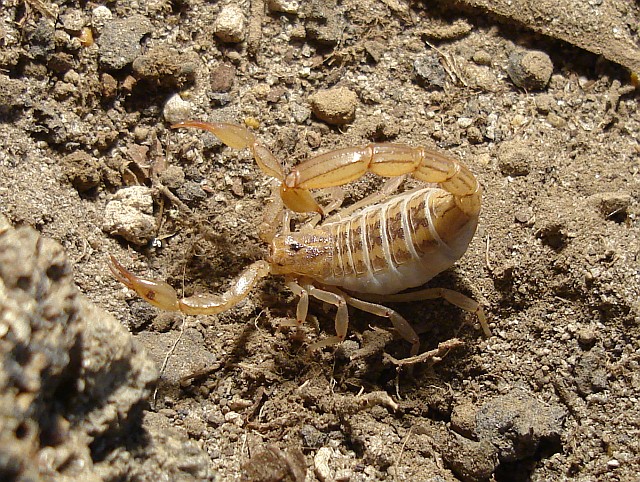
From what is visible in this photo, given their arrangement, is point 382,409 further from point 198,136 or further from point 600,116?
point 600,116

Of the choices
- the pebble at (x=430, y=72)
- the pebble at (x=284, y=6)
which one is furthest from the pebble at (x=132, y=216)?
the pebble at (x=430, y=72)

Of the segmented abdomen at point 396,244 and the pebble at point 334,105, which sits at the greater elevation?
the pebble at point 334,105

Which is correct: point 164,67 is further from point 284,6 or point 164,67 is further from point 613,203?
point 613,203

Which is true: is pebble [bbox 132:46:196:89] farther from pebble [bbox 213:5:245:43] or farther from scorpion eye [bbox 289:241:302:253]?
scorpion eye [bbox 289:241:302:253]

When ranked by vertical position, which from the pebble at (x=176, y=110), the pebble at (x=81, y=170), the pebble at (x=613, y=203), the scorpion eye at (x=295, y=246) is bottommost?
the scorpion eye at (x=295, y=246)

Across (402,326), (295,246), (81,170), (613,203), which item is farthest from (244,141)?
(613,203)

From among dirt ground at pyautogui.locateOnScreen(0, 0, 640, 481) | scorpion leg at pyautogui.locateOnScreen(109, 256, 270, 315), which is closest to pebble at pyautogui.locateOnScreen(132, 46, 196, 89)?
dirt ground at pyautogui.locateOnScreen(0, 0, 640, 481)

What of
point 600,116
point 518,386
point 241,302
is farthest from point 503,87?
point 241,302

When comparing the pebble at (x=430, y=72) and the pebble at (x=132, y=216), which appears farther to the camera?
the pebble at (x=430, y=72)

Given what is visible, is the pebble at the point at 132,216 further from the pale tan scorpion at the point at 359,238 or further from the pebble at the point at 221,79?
the pebble at the point at 221,79
